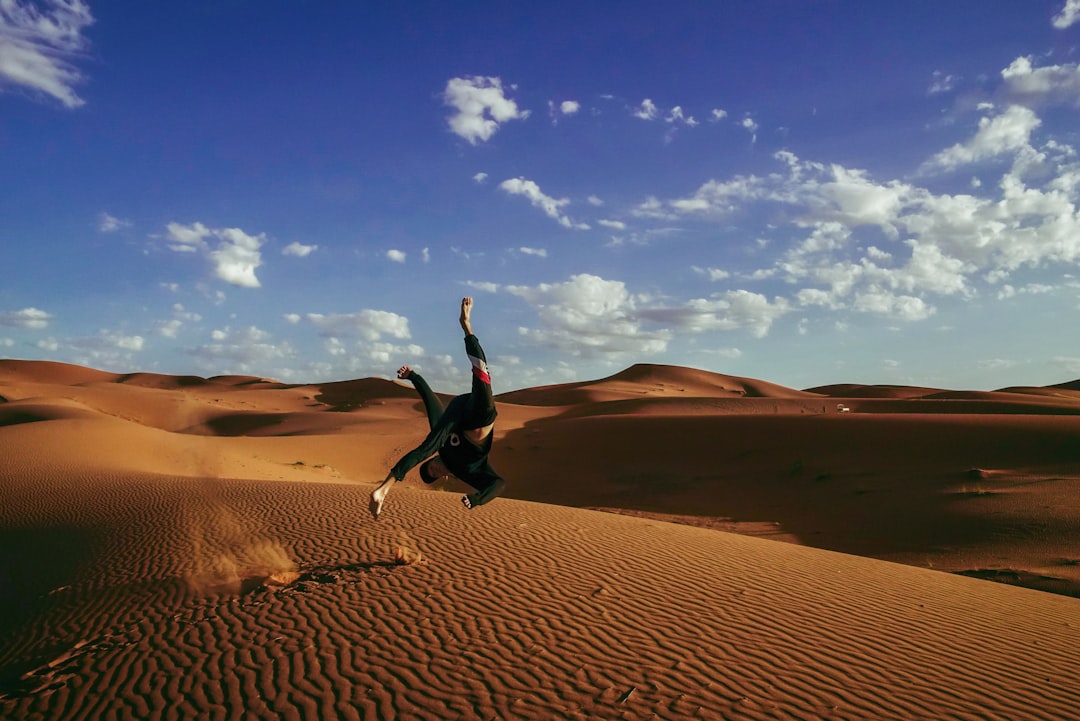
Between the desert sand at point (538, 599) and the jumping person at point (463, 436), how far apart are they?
2.40 m

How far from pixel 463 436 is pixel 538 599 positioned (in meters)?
4.53

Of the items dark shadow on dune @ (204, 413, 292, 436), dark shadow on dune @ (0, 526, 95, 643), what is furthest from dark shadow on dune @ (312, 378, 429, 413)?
dark shadow on dune @ (0, 526, 95, 643)

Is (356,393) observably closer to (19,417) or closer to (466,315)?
(19,417)

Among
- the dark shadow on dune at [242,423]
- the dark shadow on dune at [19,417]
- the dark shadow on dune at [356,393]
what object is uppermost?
the dark shadow on dune at [356,393]

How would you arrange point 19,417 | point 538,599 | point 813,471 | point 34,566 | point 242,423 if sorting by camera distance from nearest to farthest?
point 538,599 → point 34,566 → point 813,471 → point 19,417 → point 242,423

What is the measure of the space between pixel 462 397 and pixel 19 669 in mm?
6700

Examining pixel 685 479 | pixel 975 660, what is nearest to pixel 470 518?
pixel 975 660

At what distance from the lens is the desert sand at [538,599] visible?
6.17 meters

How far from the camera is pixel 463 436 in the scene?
15.2ft

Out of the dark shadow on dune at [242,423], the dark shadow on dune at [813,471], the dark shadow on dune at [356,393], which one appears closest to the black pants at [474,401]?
the dark shadow on dune at [813,471]

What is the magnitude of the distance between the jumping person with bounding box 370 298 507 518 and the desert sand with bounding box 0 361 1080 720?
2.40 meters

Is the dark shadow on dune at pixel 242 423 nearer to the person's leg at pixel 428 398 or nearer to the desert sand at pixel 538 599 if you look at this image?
the desert sand at pixel 538 599

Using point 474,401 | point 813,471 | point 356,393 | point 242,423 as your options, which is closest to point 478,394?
point 474,401

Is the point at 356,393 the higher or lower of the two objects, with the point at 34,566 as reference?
higher
